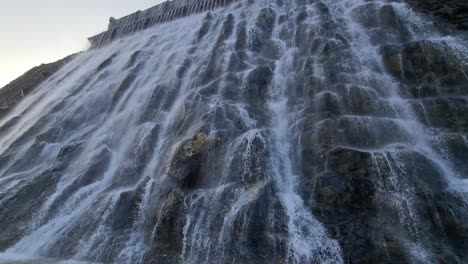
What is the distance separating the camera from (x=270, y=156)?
50.4 feet

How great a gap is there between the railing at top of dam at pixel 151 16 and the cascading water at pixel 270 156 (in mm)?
10665

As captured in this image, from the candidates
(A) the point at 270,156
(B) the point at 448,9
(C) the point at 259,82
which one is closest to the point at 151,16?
(C) the point at 259,82

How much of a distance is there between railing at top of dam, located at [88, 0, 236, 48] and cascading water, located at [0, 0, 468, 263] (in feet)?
35.0

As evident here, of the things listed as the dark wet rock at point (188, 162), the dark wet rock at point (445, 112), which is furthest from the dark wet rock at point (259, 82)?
the dark wet rock at point (445, 112)

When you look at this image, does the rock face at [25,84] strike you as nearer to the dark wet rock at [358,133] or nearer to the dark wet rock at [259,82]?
the dark wet rock at [259,82]

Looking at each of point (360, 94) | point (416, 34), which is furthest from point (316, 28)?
point (360, 94)

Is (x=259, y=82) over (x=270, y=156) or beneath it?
over

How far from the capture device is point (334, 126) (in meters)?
15.3

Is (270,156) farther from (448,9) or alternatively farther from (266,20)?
(266,20)

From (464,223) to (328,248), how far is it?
3.49 m

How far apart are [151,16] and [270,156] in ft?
89.4

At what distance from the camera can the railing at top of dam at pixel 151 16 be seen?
34.7m

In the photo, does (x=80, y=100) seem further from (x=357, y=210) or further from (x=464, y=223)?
(x=464, y=223)

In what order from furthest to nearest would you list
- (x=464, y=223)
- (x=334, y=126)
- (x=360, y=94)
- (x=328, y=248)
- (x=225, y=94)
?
1. (x=225, y=94)
2. (x=360, y=94)
3. (x=334, y=126)
4. (x=328, y=248)
5. (x=464, y=223)
